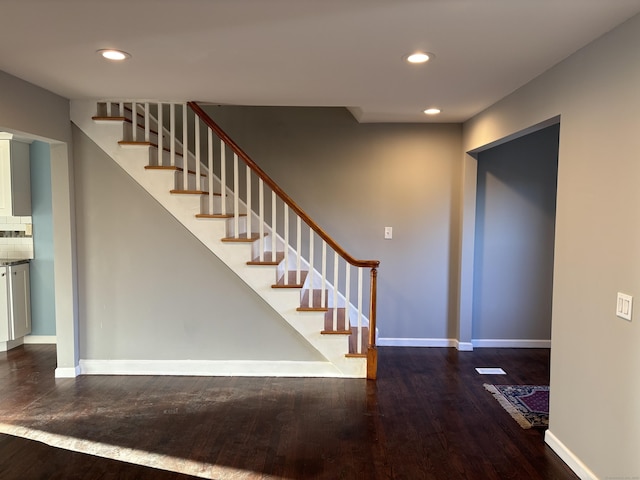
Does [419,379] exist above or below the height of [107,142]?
below

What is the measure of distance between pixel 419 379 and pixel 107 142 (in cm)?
335

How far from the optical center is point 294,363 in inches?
146

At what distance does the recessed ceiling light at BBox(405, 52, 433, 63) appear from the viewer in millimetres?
2314

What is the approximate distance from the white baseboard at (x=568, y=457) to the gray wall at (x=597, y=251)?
18mm

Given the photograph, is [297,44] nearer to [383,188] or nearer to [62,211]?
[383,188]

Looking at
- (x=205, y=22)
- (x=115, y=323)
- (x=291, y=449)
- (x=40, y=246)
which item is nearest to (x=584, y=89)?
(x=205, y=22)

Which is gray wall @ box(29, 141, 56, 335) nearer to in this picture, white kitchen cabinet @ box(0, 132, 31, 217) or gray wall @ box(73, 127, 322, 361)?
white kitchen cabinet @ box(0, 132, 31, 217)

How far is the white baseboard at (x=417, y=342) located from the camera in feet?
14.8

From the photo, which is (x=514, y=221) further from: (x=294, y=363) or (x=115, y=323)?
(x=115, y=323)

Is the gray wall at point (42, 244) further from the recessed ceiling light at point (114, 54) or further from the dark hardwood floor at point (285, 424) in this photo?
the recessed ceiling light at point (114, 54)

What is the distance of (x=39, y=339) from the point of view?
4.52 m

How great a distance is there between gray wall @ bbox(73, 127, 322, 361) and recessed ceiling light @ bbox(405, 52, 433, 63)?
224cm

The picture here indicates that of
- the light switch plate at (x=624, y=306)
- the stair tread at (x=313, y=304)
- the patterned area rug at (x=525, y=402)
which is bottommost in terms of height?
the patterned area rug at (x=525, y=402)

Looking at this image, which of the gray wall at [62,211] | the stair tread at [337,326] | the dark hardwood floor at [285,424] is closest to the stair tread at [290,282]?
the stair tread at [337,326]
